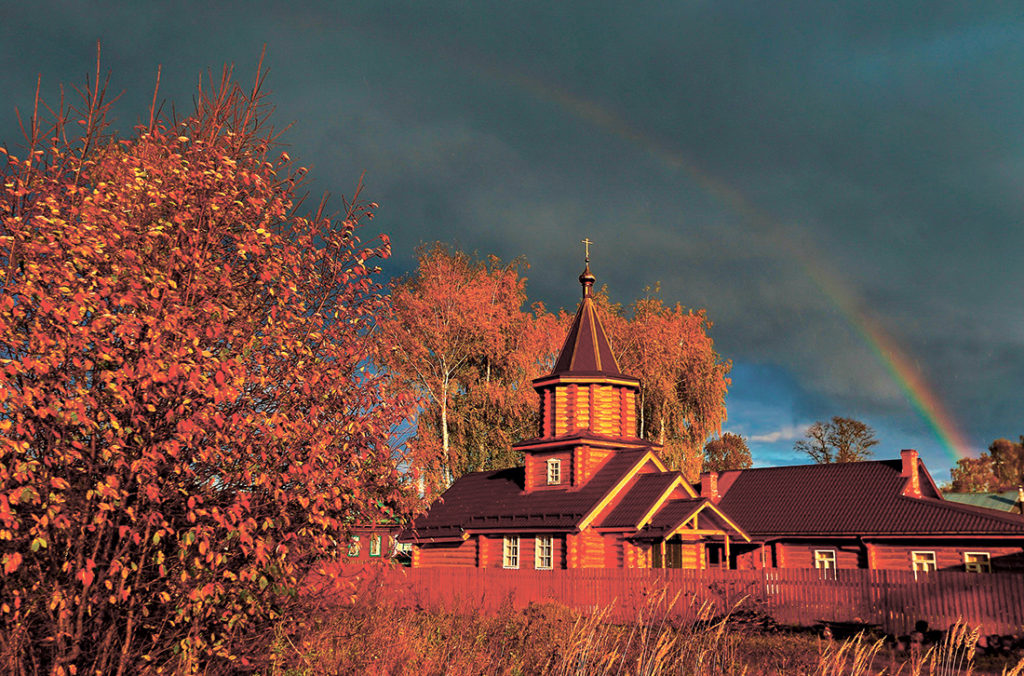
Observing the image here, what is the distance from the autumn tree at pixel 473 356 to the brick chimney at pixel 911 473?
646 inches

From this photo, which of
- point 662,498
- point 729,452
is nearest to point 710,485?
point 662,498

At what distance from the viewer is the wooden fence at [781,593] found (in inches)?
714

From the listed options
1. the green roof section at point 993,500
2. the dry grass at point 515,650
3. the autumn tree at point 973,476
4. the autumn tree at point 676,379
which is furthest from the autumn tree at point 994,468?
the dry grass at point 515,650

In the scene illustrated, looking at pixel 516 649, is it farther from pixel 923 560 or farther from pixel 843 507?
pixel 843 507

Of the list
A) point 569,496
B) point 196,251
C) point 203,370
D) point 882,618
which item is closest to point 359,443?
point 203,370

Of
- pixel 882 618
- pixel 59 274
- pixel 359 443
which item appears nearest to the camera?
pixel 59 274

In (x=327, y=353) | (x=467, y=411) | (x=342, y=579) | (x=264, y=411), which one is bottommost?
(x=342, y=579)

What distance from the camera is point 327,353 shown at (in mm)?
6234

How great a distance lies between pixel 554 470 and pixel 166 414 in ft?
88.3

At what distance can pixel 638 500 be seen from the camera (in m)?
28.3

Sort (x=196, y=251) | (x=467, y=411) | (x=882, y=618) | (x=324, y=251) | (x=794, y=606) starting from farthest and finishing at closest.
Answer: (x=467, y=411), (x=794, y=606), (x=882, y=618), (x=324, y=251), (x=196, y=251)

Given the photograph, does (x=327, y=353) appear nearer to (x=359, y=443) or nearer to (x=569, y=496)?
(x=359, y=443)

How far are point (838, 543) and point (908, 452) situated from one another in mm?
4798

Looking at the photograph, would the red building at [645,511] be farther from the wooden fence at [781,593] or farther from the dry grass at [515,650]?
the dry grass at [515,650]
